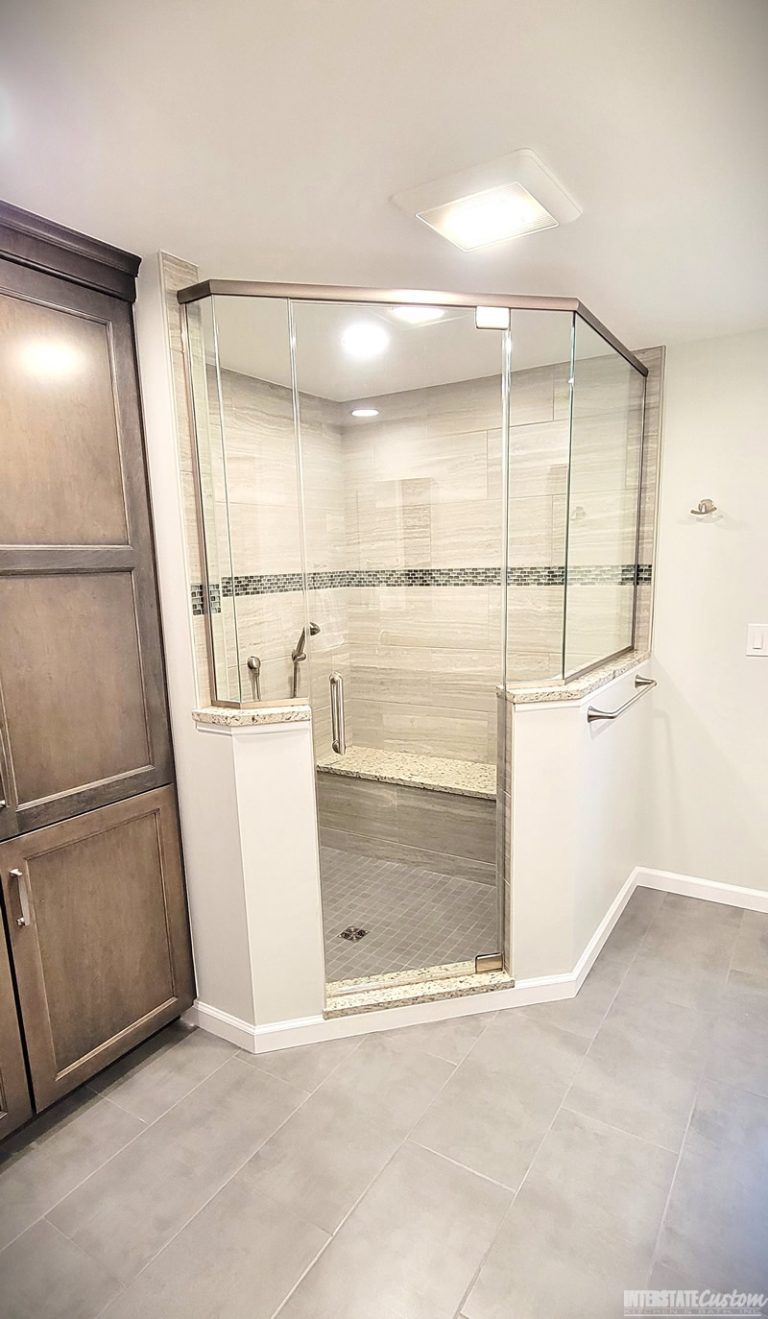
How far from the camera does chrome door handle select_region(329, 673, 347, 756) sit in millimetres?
2926

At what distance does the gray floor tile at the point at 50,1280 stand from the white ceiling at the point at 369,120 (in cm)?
230

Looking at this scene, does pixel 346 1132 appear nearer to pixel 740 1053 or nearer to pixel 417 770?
pixel 740 1053

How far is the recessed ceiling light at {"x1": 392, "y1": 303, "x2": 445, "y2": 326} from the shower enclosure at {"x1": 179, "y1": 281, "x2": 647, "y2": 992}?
0.6 inches

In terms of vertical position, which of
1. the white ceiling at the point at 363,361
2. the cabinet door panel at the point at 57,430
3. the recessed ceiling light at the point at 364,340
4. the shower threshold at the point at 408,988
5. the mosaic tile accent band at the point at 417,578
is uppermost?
the recessed ceiling light at the point at 364,340

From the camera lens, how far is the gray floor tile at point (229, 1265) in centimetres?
130

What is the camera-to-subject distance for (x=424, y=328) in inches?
89.5

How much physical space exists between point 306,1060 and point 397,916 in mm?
742

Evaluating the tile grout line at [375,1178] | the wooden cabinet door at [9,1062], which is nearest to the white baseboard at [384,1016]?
the tile grout line at [375,1178]

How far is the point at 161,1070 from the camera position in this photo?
1935 millimetres

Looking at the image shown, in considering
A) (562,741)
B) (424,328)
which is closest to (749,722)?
(562,741)

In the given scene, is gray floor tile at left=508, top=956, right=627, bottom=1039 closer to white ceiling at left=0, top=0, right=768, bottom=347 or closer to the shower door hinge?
the shower door hinge

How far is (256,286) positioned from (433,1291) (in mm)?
2398

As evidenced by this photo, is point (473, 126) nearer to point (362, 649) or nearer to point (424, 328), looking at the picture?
point (424, 328)

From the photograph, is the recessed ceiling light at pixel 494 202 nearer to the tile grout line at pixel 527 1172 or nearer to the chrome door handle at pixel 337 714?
the chrome door handle at pixel 337 714
